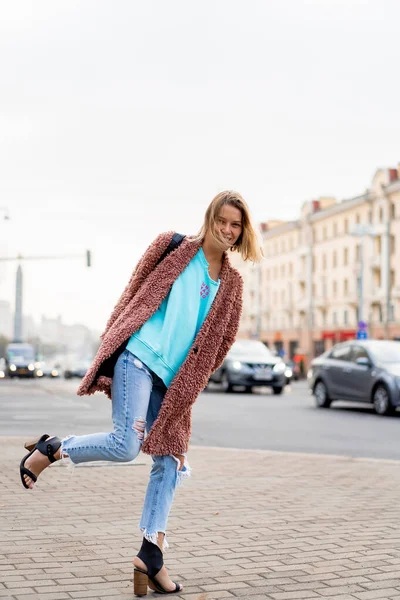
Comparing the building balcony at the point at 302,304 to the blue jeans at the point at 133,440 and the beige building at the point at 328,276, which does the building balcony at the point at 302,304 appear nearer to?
the beige building at the point at 328,276

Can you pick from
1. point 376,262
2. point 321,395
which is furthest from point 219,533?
point 376,262

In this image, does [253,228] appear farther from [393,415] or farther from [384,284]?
[384,284]

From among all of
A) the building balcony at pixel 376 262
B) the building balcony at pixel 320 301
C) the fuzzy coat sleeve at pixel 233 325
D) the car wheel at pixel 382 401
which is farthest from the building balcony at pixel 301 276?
the fuzzy coat sleeve at pixel 233 325

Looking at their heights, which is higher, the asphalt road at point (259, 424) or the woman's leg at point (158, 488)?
the woman's leg at point (158, 488)

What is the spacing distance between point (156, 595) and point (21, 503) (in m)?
2.49

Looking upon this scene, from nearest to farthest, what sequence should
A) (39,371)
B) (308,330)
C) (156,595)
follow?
(156,595) < (39,371) < (308,330)

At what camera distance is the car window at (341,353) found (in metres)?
19.4

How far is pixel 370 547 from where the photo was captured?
5.24 m

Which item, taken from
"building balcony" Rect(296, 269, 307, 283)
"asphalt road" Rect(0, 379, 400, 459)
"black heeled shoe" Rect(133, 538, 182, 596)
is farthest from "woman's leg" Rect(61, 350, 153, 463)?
"building balcony" Rect(296, 269, 307, 283)

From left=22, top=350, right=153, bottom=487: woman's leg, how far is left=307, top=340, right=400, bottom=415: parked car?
44.8 feet

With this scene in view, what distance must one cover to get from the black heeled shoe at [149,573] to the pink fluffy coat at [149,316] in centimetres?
43

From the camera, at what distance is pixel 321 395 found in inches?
787

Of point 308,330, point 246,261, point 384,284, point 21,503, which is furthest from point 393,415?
point 308,330

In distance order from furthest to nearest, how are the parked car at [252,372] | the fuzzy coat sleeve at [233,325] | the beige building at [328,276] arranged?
the beige building at [328,276], the parked car at [252,372], the fuzzy coat sleeve at [233,325]
